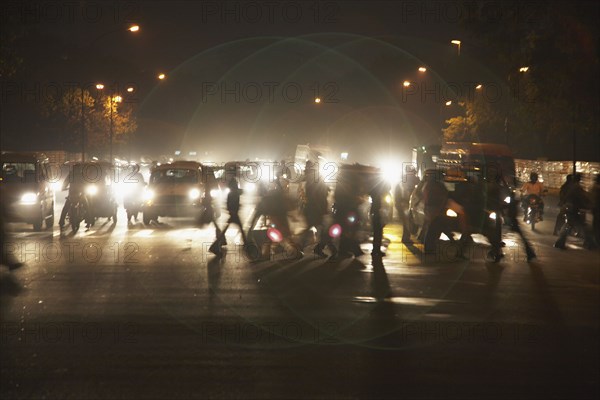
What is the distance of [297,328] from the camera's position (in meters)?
10.4

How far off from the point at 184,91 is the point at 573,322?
115 meters

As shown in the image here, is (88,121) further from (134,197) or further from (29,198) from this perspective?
(29,198)

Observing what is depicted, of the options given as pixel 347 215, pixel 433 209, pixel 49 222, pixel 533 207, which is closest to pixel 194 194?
pixel 49 222

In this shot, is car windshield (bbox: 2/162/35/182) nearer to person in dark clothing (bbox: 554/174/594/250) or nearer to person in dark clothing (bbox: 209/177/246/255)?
person in dark clothing (bbox: 209/177/246/255)

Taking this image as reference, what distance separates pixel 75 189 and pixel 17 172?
5.54 ft

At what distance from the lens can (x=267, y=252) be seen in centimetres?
1805

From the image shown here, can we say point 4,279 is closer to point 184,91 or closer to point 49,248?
point 49,248

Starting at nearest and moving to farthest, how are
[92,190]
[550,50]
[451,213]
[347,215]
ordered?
[347,215]
[451,213]
[92,190]
[550,50]

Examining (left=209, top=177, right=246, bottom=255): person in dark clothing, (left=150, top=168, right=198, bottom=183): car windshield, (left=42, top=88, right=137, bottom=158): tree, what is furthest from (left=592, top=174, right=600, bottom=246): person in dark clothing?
(left=42, top=88, right=137, bottom=158): tree

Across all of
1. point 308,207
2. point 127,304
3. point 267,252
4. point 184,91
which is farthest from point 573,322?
point 184,91

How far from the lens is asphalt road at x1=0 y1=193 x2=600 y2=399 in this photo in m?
7.84

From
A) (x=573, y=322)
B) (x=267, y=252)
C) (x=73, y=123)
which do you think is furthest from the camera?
(x=73, y=123)

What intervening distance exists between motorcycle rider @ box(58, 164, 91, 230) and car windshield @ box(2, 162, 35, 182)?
102 centimetres

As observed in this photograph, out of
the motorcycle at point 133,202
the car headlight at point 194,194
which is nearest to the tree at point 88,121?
the motorcycle at point 133,202
